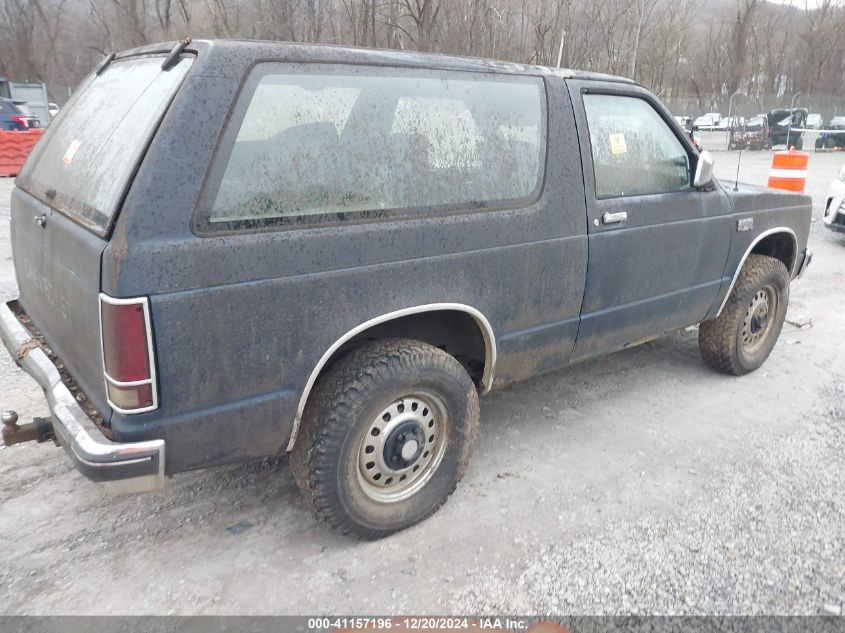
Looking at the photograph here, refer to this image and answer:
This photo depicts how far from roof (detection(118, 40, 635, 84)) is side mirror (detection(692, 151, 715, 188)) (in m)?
1.01

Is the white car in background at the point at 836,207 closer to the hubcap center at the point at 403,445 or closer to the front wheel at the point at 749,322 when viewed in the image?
the front wheel at the point at 749,322

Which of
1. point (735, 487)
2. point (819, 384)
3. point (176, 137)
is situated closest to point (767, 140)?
point (819, 384)

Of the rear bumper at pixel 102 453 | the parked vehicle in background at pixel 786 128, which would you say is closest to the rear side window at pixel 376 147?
the rear bumper at pixel 102 453

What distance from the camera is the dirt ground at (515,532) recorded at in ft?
8.65

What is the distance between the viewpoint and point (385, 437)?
290cm

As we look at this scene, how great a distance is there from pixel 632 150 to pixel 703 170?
533 mm

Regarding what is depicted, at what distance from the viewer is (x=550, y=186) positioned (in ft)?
10.9

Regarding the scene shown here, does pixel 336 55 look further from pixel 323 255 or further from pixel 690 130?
pixel 690 130

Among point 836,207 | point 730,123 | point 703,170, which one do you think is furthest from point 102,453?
point 730,123

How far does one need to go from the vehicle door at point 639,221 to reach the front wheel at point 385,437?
1.01 meters

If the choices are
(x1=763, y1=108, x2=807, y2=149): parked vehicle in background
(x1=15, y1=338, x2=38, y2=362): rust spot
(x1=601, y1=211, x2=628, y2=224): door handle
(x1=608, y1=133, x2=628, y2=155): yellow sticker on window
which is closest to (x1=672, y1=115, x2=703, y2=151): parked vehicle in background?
(x1=608, y1=133, x2=628, y2=155): yellow sticker on window

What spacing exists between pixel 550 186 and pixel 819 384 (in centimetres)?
288

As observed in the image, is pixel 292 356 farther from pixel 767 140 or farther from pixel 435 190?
pixel 767 140

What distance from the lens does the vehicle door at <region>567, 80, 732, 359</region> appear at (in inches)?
140
